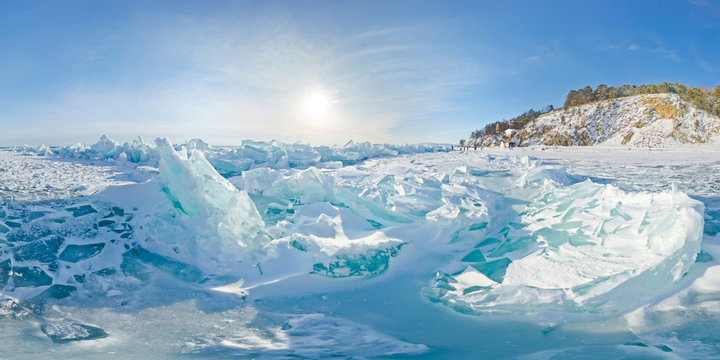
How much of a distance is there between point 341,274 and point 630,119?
59.5 m

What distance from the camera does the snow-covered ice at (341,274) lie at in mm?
2697

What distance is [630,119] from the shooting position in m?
48.8

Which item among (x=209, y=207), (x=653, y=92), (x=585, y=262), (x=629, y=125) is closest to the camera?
(x=585, y=262)

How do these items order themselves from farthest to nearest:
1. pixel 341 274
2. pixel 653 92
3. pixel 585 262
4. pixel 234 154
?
pixel 653 92 < pixel 234 154 < pixel 341 274 < pixel 585 262

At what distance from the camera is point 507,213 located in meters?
6.57

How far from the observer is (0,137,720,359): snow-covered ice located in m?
2.70

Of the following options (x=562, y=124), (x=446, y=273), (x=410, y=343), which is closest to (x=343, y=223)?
(x=446, y=273)

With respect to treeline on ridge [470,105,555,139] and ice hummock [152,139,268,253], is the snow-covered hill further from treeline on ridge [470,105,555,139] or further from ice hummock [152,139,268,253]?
ice hummock [152,139,268,253]

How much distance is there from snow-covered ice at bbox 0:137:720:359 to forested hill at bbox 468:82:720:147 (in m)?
48.1

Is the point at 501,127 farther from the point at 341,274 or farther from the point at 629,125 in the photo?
the point at 341,274

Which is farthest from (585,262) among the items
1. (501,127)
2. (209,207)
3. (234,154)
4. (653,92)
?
(501,127)

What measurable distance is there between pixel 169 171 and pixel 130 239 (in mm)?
1077

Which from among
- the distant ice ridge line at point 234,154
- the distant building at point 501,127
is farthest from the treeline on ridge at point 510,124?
the distant ice ridge line at point 234,154

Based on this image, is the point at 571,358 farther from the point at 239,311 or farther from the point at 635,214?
the point at 635,214
